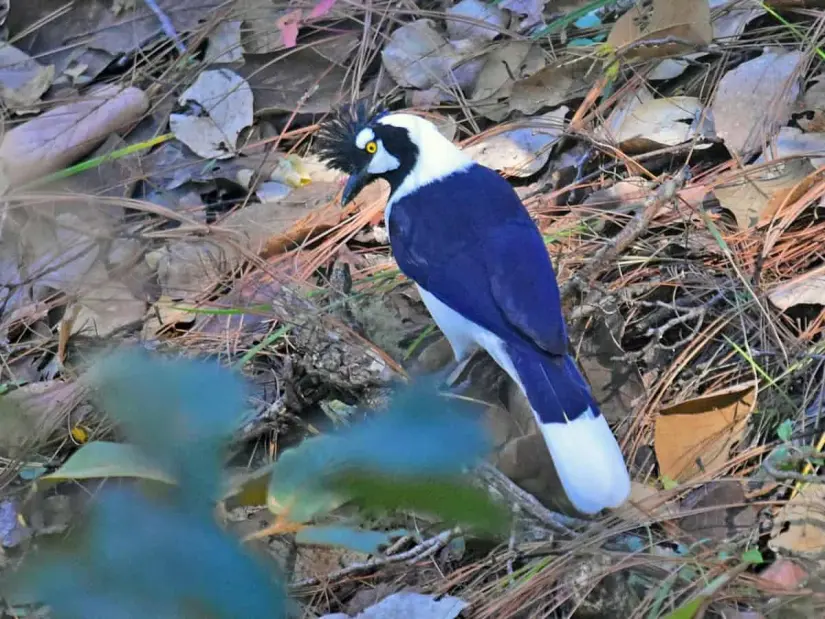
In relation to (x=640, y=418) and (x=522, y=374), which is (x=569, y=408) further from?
(x=640, y=418)

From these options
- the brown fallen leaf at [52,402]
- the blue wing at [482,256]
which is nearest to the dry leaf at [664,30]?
the blue wing at [482,256]

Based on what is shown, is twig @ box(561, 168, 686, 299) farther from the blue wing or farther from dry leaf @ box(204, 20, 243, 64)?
dry leaf @ box(204, 20, 243, 64)

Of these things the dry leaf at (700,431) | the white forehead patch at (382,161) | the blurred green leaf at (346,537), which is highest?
the blurred green leaf at (346,537)

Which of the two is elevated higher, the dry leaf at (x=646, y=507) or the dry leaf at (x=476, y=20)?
the dry leaf at (x=476, y=20)

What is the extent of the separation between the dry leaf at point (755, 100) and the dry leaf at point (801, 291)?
0.71 metres

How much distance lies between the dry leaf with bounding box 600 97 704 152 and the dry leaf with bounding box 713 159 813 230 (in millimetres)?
358

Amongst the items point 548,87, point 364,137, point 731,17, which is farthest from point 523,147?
point 731,17

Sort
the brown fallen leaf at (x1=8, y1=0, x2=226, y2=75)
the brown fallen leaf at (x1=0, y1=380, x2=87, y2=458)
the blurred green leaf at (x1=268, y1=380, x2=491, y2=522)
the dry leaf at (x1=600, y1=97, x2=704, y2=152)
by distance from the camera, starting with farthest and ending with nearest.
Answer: the brown fallen leaf at (x1=8, y1=0, x2=226, y2=75) → the dry leaf at (x1=600, y1=97, x2=704, y2=152) → the brown fallen leaf at (x1=0, y1=380, x2=87, y2=458) → the blurred green leaf at (x1=268, y1=380, x2=491, y2=522)

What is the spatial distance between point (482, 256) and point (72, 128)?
2292mm

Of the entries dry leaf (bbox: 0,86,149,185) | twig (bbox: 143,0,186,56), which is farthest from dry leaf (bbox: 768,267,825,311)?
twig (bbox: 143,0,186,56)

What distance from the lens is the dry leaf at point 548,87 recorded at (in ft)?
12.3

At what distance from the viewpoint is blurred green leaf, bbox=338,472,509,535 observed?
77 centimetres

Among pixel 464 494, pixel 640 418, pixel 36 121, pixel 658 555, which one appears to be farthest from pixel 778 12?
pixel 464 494

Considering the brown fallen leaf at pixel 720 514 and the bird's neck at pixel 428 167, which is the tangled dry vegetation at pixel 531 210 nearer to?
the brown fallen leaf at pixel 720 514
